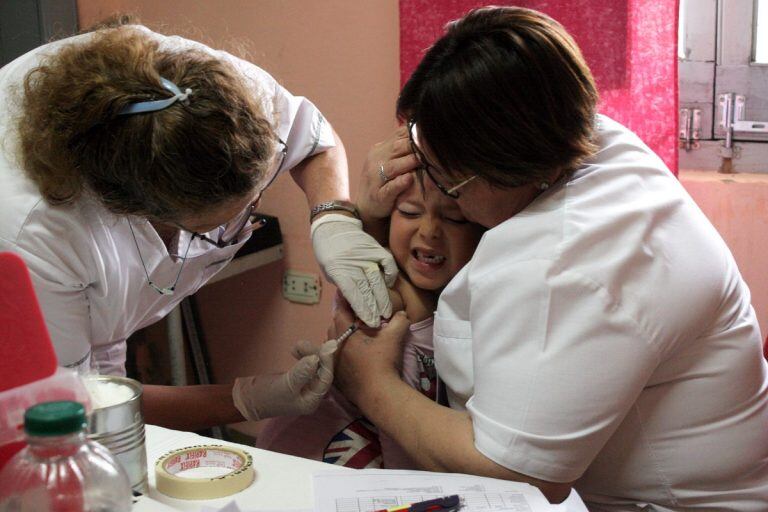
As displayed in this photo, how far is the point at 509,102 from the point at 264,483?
632 millimetres

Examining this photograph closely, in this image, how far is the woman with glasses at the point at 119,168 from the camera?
1.21 meters

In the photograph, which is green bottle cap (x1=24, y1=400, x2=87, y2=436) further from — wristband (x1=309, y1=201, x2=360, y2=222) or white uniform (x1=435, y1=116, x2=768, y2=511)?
wristband (x1=309, y1=201, x2=360, y2=222)

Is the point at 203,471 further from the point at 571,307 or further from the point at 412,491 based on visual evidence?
the point at 571,307

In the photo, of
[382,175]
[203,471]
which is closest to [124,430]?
[203,471]

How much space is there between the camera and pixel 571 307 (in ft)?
3.68

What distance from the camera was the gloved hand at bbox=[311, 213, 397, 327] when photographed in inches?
63.5

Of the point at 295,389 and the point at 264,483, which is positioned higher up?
the point at 264,483

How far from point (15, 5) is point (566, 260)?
2404 millimetres

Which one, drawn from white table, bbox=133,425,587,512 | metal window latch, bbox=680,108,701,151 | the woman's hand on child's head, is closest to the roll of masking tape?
white table, bbox=133,425,587,512

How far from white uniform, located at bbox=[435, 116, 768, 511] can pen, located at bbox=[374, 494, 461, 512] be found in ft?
0.40

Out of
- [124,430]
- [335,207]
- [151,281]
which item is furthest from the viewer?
[335,207]

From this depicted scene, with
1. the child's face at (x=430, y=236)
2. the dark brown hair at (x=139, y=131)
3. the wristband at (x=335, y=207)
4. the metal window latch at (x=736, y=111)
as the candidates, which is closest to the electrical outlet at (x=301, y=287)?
the wristband at (x=335, y=207)

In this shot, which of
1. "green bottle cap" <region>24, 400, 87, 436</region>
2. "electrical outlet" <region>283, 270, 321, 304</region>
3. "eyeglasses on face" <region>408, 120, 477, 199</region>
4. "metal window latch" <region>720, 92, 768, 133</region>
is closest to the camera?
"green bottle cap" <region>24, 400, 87, 436</region>

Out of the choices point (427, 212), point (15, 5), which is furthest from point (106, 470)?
point (15, 5)
